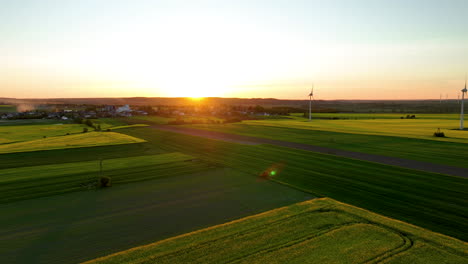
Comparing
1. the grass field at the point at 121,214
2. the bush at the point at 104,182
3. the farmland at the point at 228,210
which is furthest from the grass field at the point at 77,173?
the grass field at the point at 121,214

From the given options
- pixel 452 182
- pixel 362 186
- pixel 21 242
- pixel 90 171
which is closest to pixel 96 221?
pixel 21 242

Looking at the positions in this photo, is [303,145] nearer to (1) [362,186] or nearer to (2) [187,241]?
(1) [362,186]

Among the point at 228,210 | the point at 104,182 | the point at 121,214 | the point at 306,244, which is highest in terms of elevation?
the point at 104,182

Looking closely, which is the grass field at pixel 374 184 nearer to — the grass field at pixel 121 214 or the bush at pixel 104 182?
the grass field at pixel 121 214

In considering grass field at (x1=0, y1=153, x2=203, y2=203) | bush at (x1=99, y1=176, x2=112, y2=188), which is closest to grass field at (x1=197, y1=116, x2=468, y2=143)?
grass field at (x1=0, y1=153, x2=203, y2=203)

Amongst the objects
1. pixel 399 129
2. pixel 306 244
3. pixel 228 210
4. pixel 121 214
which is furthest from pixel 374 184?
pixel 399 129

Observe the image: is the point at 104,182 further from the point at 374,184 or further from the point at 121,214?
the point at 374,184
